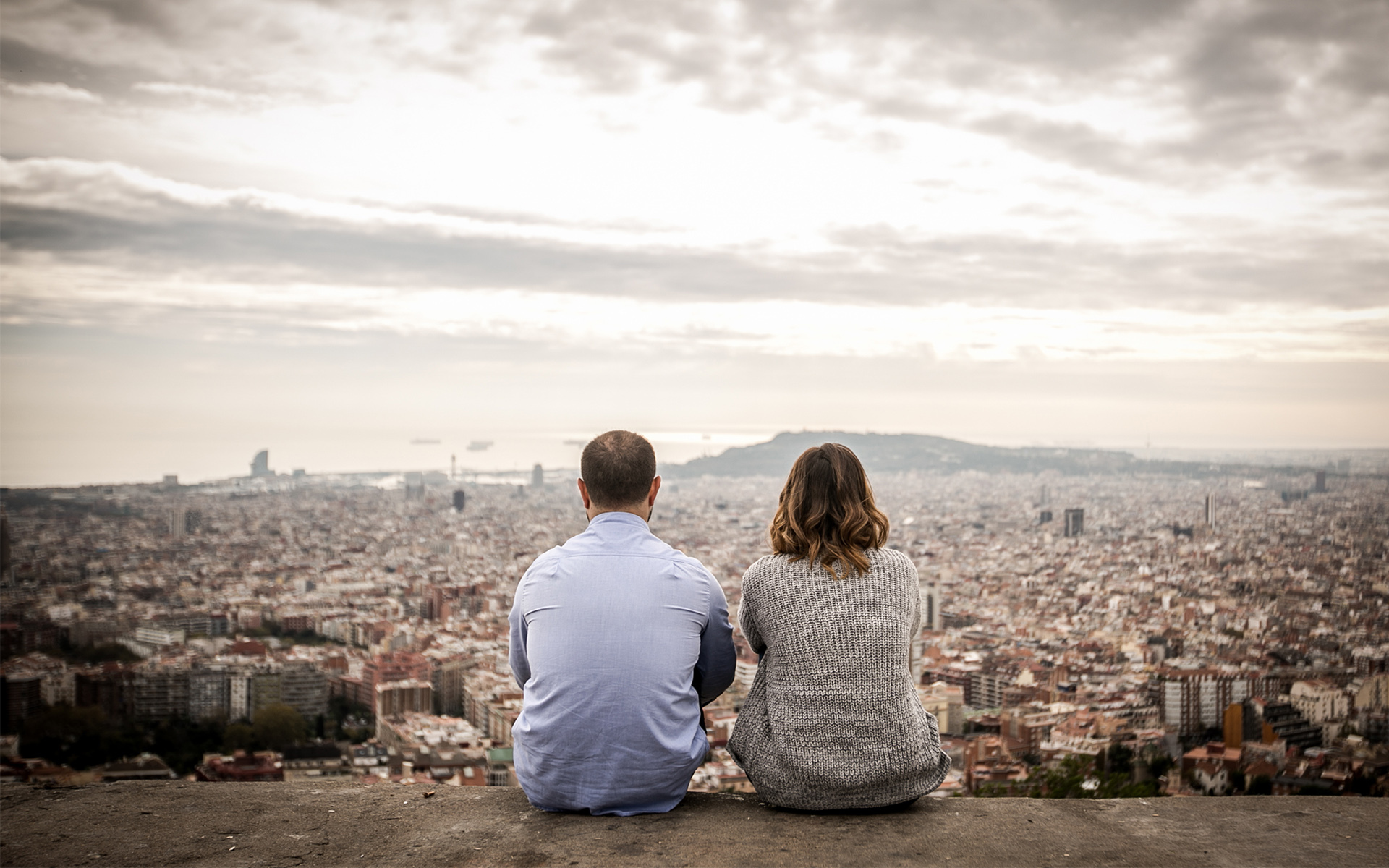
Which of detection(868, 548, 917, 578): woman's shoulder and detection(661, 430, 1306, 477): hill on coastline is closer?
detection(868, 548, 917, 578): woman's shoulder

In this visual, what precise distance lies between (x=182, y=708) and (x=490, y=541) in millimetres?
12798

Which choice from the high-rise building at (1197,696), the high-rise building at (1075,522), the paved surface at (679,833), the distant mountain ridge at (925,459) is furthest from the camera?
the distant mountain ridge at (925,459)

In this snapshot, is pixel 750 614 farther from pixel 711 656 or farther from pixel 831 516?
pixel 831 516

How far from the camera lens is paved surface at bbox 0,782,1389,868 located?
186cm

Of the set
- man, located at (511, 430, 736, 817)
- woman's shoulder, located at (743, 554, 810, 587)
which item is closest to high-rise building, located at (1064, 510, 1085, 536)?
woman's shoulder, located at (743, 554, 810, 587)

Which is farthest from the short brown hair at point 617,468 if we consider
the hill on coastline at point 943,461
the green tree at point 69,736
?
the hill on coastline at point 943,461

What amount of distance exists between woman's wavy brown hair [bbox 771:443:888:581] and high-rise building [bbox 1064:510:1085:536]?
23282 mm

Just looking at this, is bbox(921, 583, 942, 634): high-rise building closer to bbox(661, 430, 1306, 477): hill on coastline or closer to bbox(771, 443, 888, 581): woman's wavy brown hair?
bbox(661, 430, 1306, 477): hill on coastline

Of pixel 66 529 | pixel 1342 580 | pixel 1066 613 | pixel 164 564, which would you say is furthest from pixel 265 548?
pixel 1342 580

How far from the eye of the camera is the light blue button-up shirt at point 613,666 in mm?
1904

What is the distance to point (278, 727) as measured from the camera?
11.6m

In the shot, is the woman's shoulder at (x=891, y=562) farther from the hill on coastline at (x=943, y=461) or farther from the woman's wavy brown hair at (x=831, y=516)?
the hill on coastline at (x=943, y=461)

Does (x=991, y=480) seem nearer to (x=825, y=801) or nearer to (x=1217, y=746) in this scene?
(x=1217, y=746)

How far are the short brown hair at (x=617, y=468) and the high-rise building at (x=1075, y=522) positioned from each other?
23.5 m
